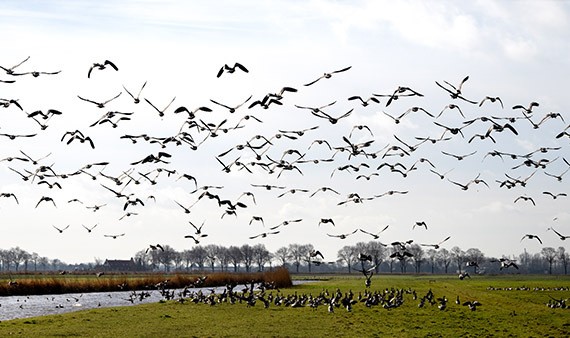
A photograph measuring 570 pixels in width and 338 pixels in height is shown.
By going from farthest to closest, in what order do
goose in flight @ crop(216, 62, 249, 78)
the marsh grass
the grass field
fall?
the marsh grass < the grass field < goose in flight @ crop(216, 62, 249, 78)

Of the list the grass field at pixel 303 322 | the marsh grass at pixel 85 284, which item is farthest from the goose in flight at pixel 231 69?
the marsh grass at pixel 85 284

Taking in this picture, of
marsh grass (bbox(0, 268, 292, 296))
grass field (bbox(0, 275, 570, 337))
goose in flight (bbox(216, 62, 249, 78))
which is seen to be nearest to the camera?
goose in flight (bbox(216, 62, 249, 78))

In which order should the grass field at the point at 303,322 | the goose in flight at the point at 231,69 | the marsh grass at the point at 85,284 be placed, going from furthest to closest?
the marsh grass at the point at 85,284, the grass field at the point at 303,322, the goose in flight at the point at 231,69

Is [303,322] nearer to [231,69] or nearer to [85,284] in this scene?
[231,69]

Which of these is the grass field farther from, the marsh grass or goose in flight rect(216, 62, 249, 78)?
the marsh grass

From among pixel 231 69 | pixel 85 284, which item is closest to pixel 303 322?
pixel 231 69

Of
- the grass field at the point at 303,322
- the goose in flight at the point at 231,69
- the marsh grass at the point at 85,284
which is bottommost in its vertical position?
the grass field at the point at 303,322

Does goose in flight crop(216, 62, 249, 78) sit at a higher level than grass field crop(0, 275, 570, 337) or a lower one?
higher

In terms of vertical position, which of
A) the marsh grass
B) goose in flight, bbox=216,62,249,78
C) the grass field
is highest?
goose in flight, bbox=216,62,249,78

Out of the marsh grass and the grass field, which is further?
the marsh grass

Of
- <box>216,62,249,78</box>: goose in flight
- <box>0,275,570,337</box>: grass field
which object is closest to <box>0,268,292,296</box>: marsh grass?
<box>0,275,570,337</box>: grass field

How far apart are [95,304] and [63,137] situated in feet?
122

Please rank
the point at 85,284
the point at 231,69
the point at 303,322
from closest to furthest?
1. the point at 231,69
2. the point at 303,322
3. the point at 85,284

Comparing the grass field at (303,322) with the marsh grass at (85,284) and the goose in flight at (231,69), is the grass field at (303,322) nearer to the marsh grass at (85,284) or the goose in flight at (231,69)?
the goose in flight at (231,69)
